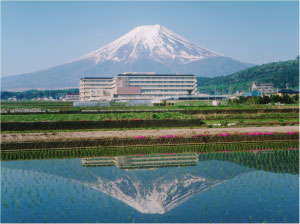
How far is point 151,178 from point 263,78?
162651 millimetres

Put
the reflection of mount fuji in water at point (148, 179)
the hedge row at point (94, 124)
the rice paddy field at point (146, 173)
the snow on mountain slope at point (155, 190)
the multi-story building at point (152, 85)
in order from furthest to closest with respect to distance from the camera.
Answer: the multi-story building at point (152, 85)
the hedge row at point (94, 124)
the reflection of mount fuji in water at point (148, 179)
the snow on mountain slope at point (155, 190)
the rice paddy field at point (146, 173)

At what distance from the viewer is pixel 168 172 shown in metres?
16.0

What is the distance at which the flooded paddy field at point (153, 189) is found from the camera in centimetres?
1099

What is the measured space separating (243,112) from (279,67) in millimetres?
158442

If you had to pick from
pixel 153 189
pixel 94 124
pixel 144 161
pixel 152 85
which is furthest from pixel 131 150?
pixel 152 85

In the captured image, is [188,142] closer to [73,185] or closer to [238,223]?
[73,185]

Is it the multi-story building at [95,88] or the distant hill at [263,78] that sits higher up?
the distant hill at [263,78]

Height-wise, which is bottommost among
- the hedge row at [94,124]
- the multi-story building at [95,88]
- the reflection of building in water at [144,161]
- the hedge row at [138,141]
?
the reflection of building in water at [144,161]

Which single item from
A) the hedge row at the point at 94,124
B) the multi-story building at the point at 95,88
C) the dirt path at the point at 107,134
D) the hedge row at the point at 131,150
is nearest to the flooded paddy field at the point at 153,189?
the hedge row at the point at 131,150

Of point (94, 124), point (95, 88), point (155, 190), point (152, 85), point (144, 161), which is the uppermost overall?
point (152, 85)

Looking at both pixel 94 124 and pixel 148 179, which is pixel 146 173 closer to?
pixel 148 179

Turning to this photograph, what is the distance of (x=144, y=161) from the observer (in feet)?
60.1

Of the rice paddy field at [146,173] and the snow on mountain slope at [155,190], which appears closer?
the rice paddy field at [146,173]

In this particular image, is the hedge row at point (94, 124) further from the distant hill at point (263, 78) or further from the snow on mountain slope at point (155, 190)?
the distant hill at point (263, 78)
